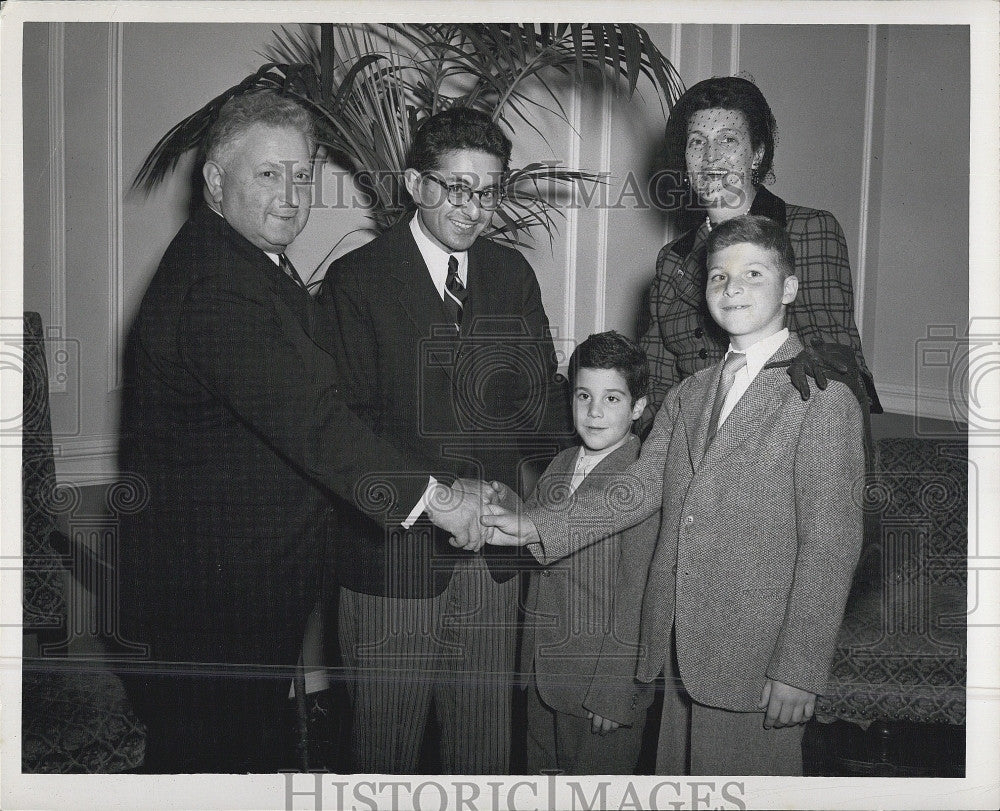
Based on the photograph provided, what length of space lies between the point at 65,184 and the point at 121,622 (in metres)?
1.09

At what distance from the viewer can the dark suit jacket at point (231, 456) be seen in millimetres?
2223

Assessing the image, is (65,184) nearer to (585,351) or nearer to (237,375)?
(237,375)

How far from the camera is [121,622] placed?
2.28m

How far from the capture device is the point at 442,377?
2.24 m

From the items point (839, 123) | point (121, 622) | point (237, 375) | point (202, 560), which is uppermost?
point (839, 123)

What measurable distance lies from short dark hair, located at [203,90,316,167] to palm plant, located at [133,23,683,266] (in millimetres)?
26

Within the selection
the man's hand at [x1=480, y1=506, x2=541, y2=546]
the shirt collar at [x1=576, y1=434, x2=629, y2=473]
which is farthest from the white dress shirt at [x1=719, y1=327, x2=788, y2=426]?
the man's hand at [x1=480, y1=506, x2=541, y2=546]

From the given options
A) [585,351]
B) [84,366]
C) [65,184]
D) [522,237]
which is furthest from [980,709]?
[65,184]

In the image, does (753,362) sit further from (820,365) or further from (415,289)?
(415,289)

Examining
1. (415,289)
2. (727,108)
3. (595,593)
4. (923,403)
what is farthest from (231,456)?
(923,403)

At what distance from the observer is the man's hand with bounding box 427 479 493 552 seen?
2.22 m

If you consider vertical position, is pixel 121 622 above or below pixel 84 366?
below

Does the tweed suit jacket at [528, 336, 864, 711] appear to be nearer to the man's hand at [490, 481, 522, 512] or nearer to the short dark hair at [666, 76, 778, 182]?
the man's hand at [490, 481, 522, 512]

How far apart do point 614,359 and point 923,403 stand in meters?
0.78
